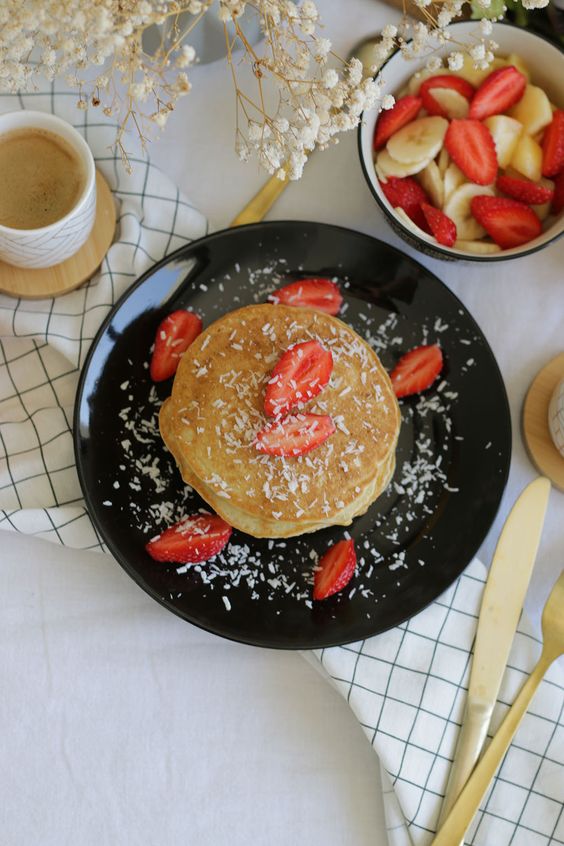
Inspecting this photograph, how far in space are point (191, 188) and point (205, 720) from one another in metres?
1.13

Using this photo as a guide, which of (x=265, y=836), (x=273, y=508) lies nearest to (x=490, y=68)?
(x=273, y=508)

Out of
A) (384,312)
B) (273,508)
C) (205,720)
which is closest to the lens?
(273,508)

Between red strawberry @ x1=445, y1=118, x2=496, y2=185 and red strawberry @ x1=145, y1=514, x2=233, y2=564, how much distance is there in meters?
0.86

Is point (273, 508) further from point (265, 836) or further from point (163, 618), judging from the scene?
point (265, 836)

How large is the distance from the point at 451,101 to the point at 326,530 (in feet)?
2.99

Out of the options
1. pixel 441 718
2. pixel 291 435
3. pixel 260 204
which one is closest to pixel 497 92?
pixel 260 204

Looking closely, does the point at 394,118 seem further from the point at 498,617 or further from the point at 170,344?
the point at 498,617

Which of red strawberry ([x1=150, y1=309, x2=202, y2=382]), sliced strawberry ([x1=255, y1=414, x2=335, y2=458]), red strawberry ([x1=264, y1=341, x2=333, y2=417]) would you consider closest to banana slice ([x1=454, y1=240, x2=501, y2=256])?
red strawberry ([x1=264, y1=341, x2=333, y2=417])

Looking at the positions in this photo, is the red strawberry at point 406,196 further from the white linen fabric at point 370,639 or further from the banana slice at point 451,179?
the white linen fabric at point 370,639

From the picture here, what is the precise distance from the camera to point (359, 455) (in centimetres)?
158

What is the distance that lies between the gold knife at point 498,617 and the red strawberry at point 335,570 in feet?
0.92

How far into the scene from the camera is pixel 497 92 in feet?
5.50

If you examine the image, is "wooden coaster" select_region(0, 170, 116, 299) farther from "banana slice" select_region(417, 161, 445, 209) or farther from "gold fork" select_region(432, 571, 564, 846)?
"gold fork" select_region(432, 571, 564, 846)

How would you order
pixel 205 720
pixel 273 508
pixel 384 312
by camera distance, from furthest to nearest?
pixel 384 312 < pixel 205 720 < pixel 273 508
